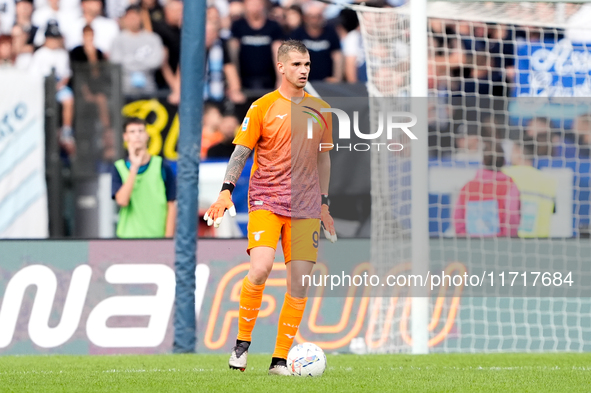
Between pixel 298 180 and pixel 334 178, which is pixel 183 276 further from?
pixel 298 180

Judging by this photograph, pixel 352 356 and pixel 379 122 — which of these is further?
pixel 379 122

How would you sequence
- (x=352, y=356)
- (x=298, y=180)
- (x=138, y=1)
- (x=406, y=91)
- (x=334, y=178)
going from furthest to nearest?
1. (x=138, y=1)
2. (x=334, y=178)
3. (x=406, y=91)
4. (x=352, y=356)
5. (x=298, y=180)

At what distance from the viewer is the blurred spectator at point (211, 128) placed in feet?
31.9

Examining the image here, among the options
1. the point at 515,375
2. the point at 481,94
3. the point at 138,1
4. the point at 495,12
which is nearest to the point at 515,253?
the point at 481,94

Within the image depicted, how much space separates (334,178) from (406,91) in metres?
1.12

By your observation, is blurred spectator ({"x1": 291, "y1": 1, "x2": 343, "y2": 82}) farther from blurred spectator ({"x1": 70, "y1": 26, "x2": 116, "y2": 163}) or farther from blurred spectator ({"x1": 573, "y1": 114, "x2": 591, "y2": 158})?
blurred spectator ({"x1": 573, "y1": 114, "x2": 591, "y2": 158})

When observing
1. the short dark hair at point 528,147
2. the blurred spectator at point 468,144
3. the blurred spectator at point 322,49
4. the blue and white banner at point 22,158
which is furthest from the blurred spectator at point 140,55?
the short dark hair at point 528,147

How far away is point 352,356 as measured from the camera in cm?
775

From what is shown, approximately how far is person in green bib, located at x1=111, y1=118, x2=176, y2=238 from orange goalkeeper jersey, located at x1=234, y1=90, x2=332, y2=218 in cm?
296

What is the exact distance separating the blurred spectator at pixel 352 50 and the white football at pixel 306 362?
5.42m

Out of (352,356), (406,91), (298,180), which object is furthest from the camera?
(406,91)

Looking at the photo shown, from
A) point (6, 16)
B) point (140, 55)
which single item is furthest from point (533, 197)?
point (6, 16)

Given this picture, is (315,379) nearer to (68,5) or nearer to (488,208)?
(488,208)

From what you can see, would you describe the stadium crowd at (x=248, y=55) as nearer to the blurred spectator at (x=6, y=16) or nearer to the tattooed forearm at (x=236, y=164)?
the blurred spectator at (x=6, y=16)
